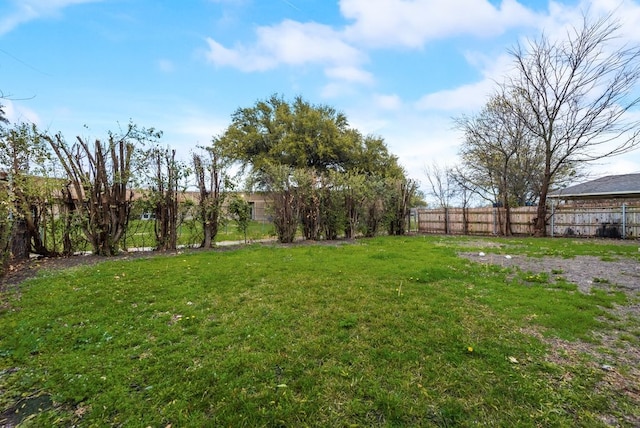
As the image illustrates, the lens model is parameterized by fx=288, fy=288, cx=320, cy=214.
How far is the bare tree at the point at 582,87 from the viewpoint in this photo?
997 centimetres

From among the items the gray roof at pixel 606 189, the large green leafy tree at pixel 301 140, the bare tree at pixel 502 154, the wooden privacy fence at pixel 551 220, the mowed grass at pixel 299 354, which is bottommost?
the mowed grass at pixel 299 354

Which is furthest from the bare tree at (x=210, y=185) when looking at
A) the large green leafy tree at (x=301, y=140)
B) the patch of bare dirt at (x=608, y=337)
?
the large green leafy tree at (x=301, y=140)

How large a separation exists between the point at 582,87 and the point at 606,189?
5.65 meters

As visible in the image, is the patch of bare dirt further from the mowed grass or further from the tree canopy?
the tree canopy

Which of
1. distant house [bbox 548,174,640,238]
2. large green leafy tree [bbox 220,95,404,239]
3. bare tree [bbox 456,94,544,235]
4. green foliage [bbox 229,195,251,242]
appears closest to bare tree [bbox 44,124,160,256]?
green foliage [bbox 229,195,251,242]

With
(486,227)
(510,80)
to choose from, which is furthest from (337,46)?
(486,227)

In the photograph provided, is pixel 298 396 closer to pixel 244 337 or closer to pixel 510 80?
pixel 244 337

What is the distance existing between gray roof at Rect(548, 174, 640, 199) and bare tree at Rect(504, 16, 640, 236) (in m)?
3.19

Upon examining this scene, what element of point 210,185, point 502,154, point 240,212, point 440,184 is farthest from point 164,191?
point 440,184

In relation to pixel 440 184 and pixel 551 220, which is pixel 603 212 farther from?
pixel 440 184

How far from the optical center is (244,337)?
8.49 ft

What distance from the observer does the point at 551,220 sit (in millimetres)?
11508

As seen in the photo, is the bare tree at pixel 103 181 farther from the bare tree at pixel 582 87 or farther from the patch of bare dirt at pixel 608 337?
the bare tree at pixel 582 87

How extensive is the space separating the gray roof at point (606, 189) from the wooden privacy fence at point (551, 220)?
8.42 feet
